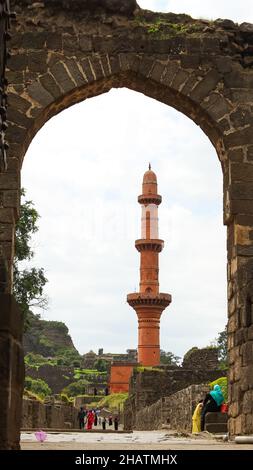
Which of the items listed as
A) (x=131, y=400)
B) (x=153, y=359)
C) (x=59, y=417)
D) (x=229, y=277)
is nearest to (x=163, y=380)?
(x=131, y=400)

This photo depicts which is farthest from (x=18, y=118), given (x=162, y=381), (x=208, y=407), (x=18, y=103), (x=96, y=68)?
(x=162, y=381)

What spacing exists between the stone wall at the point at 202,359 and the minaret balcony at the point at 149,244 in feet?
37.9

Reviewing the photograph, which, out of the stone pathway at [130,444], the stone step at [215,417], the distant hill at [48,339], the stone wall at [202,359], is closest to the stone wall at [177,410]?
the stone step at [215,417]

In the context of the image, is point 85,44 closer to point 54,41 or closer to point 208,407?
point 54,41

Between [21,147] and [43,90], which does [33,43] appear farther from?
[21,147]

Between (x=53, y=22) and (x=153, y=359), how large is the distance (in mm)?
36827

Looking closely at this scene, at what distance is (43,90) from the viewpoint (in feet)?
29.8

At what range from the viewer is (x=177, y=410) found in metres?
18.2

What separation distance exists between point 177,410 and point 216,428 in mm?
7688

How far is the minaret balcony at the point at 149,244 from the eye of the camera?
4634cm

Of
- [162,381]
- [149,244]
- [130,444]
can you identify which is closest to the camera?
[130,444]

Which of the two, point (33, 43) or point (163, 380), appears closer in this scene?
point (33, 43)
